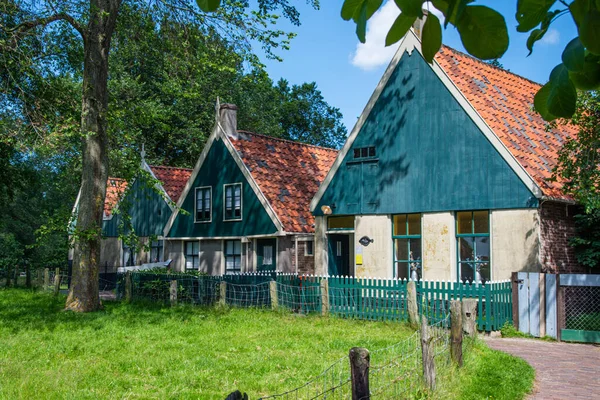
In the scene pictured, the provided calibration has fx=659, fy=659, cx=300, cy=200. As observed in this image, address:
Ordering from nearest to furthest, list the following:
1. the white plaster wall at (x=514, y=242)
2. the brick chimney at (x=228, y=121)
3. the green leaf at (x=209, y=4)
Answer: the green leaf at (x=209, y=4) < the white plaster wall at (x=514, y=242) < the brick chimney at (x=228, y=121)

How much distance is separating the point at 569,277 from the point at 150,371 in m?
9.98

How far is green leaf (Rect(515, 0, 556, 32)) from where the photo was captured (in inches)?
81.9

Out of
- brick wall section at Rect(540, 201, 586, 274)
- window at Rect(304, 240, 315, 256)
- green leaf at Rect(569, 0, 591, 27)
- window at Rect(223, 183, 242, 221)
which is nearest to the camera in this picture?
green leaf at Rect(569, 0, 591, 27)

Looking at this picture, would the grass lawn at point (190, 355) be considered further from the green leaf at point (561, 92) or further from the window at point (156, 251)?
the window at point (156, 251)

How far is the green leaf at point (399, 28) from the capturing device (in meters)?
2.17

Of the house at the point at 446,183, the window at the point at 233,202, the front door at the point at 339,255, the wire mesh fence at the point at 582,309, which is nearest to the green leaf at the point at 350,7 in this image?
the wire mesh fence at the point at 582,309

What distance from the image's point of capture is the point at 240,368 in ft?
38.2

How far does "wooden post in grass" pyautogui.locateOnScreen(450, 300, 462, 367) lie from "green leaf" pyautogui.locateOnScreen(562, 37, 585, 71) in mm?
9067

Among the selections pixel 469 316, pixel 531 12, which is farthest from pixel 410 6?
pixel 469 316

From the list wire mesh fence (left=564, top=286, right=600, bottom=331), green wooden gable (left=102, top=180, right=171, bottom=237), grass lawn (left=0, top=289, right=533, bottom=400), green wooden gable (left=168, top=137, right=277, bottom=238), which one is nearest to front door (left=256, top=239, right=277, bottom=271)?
green wooden gable (left=168, top=137, right=277, bottom=238)

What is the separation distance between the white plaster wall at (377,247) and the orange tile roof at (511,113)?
184 inches

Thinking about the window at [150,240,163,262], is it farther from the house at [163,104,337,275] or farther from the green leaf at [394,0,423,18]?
the green leaf at [394,0,423,18]

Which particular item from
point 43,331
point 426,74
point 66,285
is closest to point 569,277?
point 426,74

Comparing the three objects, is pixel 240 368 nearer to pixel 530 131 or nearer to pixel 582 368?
pixel 582 368
